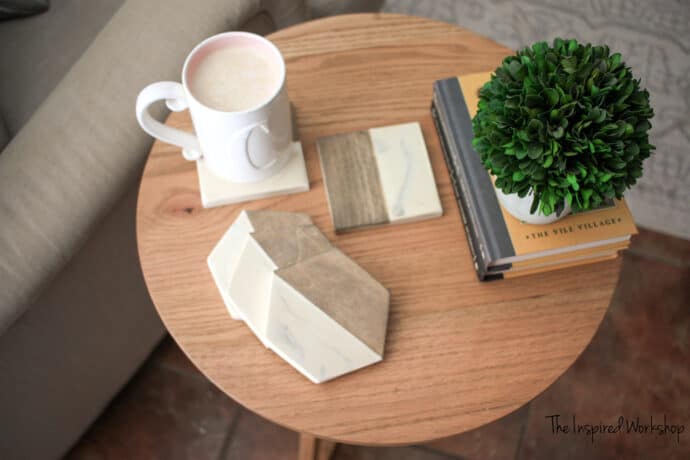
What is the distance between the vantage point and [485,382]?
0.70 meters

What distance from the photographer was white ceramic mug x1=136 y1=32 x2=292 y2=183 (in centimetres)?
68

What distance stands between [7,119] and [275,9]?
0.51m

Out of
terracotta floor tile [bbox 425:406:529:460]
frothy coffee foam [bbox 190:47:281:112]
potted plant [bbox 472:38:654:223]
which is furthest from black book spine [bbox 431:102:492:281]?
terracotta floor tile [bbox 425:406:529:460]

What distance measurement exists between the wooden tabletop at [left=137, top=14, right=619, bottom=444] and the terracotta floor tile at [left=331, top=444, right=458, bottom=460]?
0.51 meters

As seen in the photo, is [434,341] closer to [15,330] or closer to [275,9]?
[15,330]

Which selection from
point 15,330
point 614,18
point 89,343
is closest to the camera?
point 15,330

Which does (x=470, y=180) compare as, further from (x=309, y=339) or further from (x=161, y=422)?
(x=161, y=422)

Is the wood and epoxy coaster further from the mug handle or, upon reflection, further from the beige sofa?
the beige sofa

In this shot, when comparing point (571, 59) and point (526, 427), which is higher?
point (571, 59)

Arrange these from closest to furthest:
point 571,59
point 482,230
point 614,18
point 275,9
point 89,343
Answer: point 571,59 < point 482,230 < point 89,343 < point 275,9 < point 614,18

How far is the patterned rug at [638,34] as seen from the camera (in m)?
1.43

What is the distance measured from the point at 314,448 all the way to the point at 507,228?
530 mm

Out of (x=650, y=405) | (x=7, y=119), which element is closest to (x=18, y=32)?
(x=7, y=119)

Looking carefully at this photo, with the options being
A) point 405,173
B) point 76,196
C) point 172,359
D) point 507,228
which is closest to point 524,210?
point 507,228
